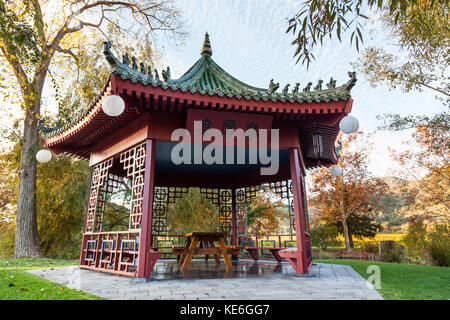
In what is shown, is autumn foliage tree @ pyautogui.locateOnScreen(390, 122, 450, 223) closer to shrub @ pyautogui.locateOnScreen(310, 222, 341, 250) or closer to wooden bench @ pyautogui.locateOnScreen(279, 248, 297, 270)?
A: shrub @ pyautogui.locateOnScreen(310, 222, 341, 250)

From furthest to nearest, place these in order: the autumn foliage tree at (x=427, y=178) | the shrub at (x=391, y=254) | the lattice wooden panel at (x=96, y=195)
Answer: the autumn foliage tree at (x=427, y=178), the shrub at (x=391, y=254), the lattice wooden panel at (x=96, y=195)

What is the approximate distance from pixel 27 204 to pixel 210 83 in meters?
6.08

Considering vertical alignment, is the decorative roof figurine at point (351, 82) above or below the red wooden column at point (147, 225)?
above

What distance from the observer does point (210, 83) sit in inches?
223

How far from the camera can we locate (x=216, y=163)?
666 centimetres

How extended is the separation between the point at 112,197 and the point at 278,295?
1025cm

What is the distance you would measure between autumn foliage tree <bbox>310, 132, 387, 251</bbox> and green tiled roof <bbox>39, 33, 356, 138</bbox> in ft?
31.2

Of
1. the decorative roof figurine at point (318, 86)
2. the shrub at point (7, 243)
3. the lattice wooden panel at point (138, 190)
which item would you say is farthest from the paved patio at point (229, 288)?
the shrub at point (7, 243)

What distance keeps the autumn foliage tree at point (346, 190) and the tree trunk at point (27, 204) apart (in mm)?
11593

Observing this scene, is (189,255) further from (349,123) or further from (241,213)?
(349,123)

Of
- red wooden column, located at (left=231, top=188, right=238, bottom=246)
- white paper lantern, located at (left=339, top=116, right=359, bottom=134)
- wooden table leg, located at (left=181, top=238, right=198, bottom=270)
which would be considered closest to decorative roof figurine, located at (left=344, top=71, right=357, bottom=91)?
white paper lantern, located at (left=339, top=116, right=359, bottom=134)

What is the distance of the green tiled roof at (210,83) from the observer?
3.65m

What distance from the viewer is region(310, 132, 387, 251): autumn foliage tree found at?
1340cm

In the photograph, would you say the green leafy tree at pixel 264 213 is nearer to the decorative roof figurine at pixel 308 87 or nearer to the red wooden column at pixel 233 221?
the red wooden column at pixel 233 221
